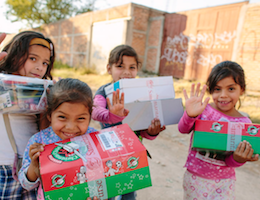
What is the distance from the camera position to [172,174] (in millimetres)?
2672

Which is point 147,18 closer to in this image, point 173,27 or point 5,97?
point 173,27

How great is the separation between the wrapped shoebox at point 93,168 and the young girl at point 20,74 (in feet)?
1.22

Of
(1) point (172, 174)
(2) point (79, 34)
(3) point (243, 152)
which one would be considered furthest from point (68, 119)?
(2) point (79, 34)

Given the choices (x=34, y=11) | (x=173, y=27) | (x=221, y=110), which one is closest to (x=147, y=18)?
(x=173, y=27)

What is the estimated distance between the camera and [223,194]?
4.75ft

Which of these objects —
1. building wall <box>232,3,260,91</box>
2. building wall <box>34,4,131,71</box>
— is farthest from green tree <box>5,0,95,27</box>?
building wall <box>232,3,260,91</box>

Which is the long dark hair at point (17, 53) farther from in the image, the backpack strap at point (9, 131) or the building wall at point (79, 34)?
the building wall at point (79, 34)

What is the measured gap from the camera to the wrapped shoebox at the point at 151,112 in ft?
5.08

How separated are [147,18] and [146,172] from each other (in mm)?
11125

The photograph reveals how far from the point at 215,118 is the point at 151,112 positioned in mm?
505

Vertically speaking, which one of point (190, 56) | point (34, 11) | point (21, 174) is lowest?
point (21, 174)

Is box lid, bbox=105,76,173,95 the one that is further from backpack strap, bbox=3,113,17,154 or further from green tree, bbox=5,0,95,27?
green tree, bbox=5,0,95,27

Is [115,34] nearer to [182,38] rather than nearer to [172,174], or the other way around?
[182,38]

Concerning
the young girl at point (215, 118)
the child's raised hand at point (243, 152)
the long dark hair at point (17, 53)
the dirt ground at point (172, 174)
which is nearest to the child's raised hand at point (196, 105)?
the young girl at point (215, 118)
